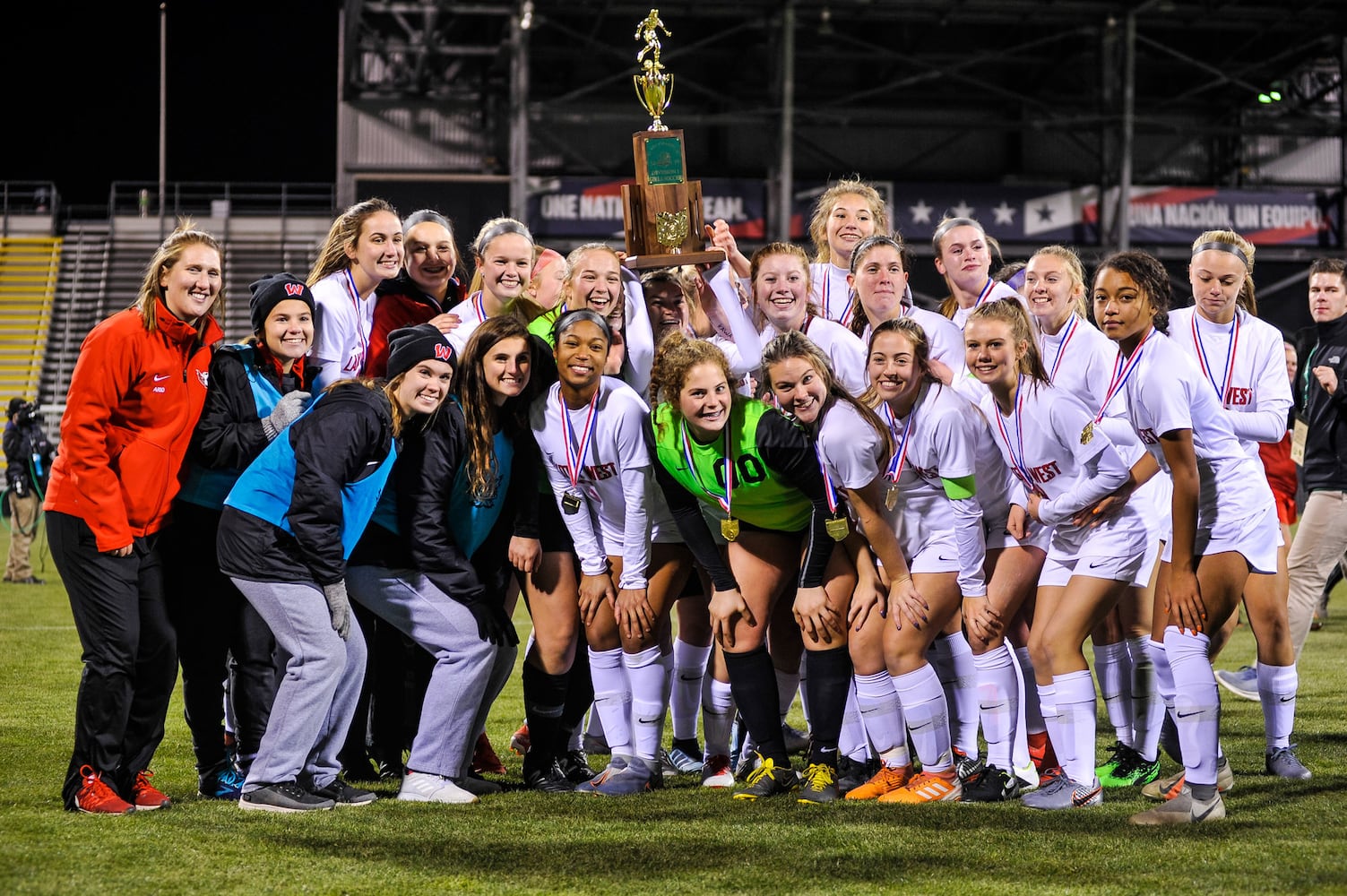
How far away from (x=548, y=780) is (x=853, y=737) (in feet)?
3.85

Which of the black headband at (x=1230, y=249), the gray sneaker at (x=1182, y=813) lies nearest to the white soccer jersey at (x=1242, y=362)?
the black headband at (x=1230, y=249)

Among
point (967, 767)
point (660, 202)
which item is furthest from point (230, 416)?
point (967, 767)

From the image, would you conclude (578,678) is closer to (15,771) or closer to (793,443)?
(793,443)

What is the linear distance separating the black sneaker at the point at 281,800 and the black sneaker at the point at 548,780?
813 mm

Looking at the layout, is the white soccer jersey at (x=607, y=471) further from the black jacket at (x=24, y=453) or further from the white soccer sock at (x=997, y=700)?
the black jacket at (x=24, y=453)

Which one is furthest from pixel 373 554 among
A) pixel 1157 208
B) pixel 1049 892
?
pixel 1157 208

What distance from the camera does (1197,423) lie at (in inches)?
188

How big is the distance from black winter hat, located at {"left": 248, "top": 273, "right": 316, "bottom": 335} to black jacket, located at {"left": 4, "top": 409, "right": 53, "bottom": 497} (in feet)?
29.9

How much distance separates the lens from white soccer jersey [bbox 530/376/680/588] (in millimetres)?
4820

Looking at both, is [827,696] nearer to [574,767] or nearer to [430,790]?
[574,767]

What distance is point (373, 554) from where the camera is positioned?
15.6 feet

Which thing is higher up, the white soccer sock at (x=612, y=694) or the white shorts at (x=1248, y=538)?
the white shorts at (x=1248, y=538)

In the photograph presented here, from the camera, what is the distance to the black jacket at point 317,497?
4.33 metres

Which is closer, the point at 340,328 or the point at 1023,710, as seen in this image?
the point at 1023,710
